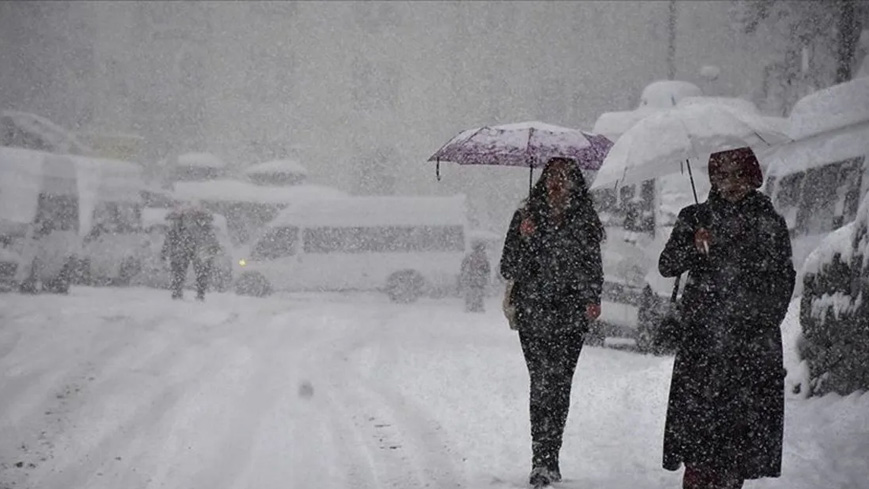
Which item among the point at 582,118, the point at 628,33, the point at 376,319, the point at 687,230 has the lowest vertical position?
the point at 376,319

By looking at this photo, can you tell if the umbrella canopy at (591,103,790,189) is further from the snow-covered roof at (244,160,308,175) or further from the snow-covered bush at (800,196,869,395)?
the snow-covered roof at (244,160,308,175)

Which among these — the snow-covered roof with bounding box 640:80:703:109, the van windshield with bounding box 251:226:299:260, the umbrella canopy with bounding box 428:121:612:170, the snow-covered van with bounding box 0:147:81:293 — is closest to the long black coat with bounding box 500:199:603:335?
the umbrella canopy with bounding box 428:121:612:170

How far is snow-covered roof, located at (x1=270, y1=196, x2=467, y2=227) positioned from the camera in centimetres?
2019

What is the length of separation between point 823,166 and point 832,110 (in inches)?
27.6

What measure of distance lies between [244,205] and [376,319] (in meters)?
A: 14.9

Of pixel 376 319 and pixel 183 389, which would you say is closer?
pixel 183 389

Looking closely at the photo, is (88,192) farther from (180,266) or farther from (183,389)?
(183,389)

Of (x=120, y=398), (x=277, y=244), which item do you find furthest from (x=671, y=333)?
(x=277, y=244)

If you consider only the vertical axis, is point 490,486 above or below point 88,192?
below

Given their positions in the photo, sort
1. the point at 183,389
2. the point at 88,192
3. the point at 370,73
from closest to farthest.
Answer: the point at 183,389
the point at 88,192
the point at 370,73

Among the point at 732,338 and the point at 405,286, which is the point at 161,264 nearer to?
the point at 405,286

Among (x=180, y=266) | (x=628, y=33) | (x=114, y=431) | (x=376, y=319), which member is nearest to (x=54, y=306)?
(x=180, y=266)

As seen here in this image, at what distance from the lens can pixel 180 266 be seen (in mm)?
17594

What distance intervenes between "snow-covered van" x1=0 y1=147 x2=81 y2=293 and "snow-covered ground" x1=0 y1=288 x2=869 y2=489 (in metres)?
3.20
